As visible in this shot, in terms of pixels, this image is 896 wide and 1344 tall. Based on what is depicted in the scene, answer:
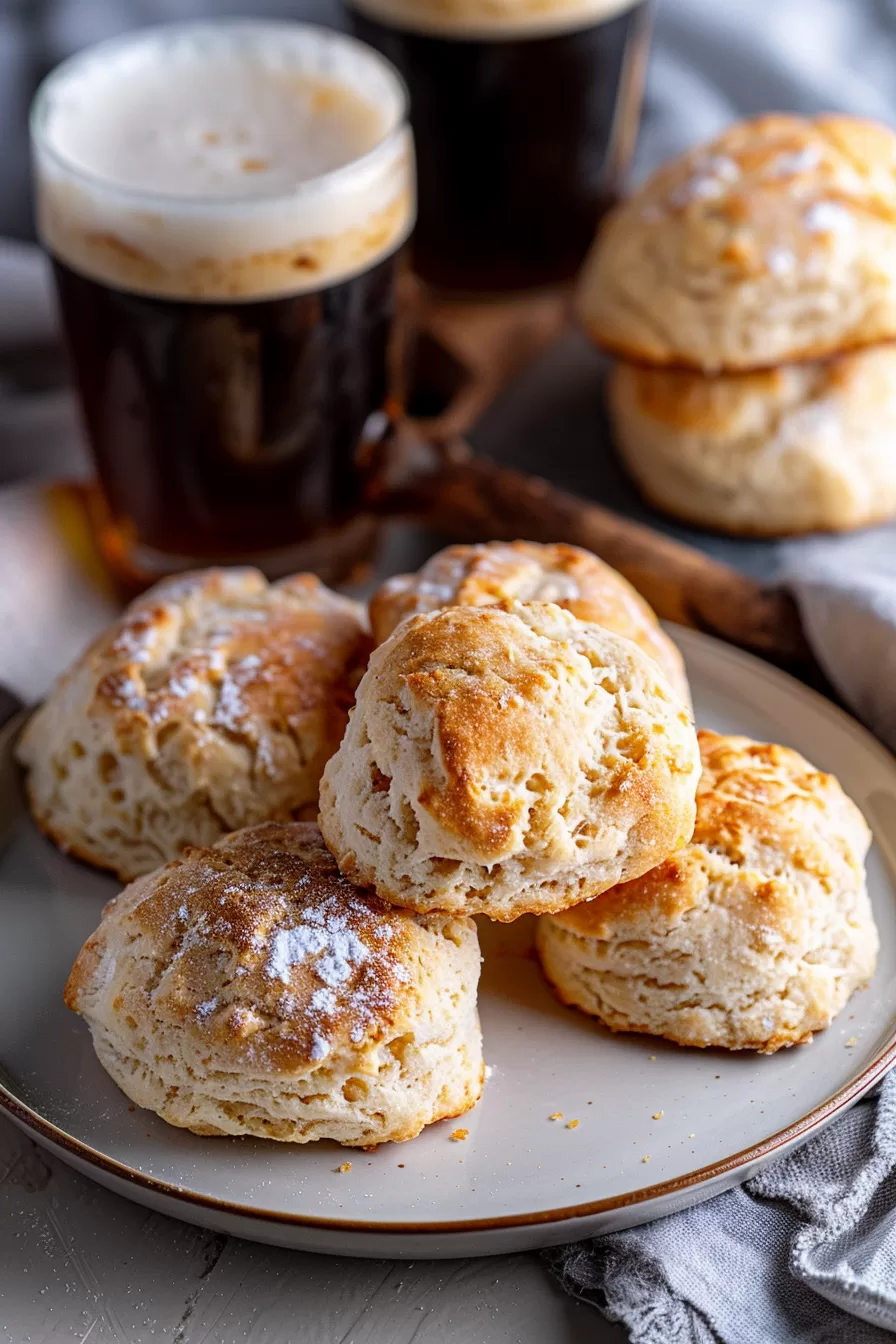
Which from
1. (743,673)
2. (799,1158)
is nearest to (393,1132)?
(799,1158)

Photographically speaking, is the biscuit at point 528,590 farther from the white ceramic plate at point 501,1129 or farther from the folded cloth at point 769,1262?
the folded cloth at point 769,1262

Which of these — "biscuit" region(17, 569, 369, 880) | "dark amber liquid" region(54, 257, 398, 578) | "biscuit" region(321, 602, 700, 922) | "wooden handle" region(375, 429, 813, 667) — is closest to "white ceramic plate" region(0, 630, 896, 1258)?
"biscuit" region(17, 569, 369, 880)

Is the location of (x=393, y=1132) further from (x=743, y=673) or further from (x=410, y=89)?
(x=410, y=89)

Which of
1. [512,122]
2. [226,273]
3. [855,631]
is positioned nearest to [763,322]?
[855,631]

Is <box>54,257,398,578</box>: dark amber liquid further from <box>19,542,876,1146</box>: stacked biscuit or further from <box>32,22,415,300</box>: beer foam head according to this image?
<box>19,542,876,1146</box>: stacked biscuit

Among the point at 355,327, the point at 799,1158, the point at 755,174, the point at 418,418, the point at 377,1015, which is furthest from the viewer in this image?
the point at 418,418
